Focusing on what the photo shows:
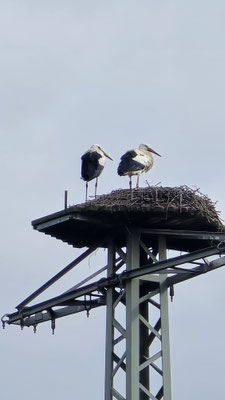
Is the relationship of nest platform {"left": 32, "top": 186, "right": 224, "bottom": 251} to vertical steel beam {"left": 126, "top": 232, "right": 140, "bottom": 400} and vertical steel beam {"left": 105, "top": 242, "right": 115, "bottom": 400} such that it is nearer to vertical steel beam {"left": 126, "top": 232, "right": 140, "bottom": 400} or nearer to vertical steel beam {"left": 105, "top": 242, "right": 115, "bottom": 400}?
vertical steel beam {"left": 126, "top": 232, "right": 140, "bottom": 400}

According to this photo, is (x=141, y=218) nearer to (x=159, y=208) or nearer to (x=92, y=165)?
(x=159, y=208)

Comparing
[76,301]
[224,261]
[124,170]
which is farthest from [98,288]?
[124,170]

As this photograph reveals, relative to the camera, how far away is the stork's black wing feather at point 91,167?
75.1ft

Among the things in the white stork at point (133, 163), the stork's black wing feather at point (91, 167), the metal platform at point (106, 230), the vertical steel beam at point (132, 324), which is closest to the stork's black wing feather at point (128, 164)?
the white stork at point (133, 163)

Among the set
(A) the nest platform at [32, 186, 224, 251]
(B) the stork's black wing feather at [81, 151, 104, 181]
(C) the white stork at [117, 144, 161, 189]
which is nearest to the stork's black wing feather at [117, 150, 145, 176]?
(C) the white stork at [117, 144, 161, 189]

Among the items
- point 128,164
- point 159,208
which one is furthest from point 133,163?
point 159,208

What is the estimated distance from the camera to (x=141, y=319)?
18.8 meters

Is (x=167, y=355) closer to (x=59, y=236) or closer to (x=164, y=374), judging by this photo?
(x=164, y=374)

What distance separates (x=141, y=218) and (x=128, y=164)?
3458 millimetres

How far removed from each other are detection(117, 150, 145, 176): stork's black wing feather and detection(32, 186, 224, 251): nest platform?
6.69 feet

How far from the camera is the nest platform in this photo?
1902 centimetres

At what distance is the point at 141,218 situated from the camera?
756 inches

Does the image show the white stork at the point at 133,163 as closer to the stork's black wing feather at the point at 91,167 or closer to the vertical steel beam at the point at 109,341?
the stork's black wing feather at the point at 91,167

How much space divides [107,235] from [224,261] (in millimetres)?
2379
